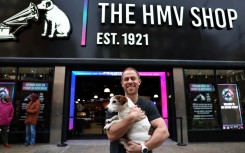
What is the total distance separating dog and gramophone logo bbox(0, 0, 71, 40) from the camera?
10.3m

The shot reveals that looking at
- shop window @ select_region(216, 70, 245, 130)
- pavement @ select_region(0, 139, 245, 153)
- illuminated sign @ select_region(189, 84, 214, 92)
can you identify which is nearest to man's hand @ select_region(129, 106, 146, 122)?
pavement @ select_region(0, 139, 245, 153)

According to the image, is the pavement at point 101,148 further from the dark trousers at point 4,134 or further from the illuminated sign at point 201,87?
the illuminated sign at point 201,87

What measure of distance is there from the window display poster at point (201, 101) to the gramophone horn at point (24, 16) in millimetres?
8236

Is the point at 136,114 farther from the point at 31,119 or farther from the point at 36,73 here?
the point at 36,73

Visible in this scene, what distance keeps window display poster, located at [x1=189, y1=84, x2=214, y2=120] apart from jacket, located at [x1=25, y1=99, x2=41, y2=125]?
6.86 m

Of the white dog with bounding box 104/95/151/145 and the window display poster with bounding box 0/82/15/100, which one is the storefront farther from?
the white dog with bounding box 104/95/151/145

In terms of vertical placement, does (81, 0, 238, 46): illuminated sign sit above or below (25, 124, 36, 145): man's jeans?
above

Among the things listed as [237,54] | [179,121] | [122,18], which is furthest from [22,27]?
[237,54]

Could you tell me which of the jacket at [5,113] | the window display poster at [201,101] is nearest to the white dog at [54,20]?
the jacket at [5,113]

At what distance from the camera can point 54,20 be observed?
10.6 metres

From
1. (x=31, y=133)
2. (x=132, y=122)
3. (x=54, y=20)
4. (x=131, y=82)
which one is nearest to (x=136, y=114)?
(x=132, y=122)

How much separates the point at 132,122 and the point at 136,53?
8494 millimetres

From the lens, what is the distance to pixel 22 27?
1034 cm

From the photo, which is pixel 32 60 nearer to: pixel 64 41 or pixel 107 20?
pixel 64 41
